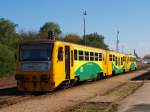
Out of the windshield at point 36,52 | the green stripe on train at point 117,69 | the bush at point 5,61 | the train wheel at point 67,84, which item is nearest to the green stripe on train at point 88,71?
the train wheel at point 67,84

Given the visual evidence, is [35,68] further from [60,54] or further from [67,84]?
[67,84]

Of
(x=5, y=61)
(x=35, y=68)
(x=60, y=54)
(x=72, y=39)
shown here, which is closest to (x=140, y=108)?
(x=35, y=68)

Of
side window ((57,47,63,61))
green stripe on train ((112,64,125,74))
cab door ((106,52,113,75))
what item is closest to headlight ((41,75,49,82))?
side window ((57,47,63,61))

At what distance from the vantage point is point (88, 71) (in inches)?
1197

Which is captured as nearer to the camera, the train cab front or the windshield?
the train cab front

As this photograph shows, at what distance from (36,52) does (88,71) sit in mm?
8462

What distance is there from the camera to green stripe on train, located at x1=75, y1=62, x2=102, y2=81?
2803cm

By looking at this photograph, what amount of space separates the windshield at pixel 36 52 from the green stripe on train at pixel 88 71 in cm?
463

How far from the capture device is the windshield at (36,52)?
2244cm

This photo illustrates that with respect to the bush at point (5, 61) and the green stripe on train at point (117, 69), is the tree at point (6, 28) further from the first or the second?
the bush at point (5, 61)

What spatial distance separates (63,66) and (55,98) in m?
4.07

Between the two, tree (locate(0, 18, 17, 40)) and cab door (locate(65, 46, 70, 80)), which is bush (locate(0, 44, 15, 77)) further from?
tree (locate(0, 18, 17, 40))

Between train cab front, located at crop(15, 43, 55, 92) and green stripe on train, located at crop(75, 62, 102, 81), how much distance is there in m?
4.70

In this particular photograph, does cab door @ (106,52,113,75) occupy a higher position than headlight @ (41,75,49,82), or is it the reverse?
cab door @ (106,52,113,75)
